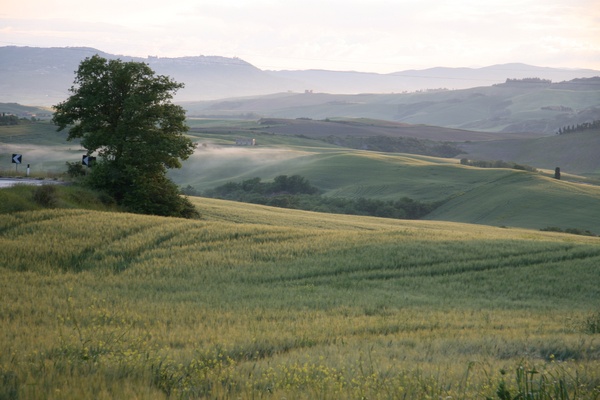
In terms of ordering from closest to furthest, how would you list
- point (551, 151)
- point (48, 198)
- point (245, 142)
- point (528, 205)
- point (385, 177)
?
point (48, 198) → point (528, 205) → point (385, 177) → point (245, 142) → point (551, 151)

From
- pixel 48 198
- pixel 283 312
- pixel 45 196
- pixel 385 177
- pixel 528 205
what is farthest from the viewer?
pixel 385 177

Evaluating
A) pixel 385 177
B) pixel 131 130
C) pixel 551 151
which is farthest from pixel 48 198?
pixel 551 151

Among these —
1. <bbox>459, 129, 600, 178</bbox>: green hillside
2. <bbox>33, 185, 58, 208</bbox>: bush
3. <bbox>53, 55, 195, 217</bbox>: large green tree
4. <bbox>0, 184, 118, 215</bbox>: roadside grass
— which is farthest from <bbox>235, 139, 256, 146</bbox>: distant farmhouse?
<bbox>33, 185, 58, 208</bbox>: bush

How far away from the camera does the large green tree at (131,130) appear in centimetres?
3459

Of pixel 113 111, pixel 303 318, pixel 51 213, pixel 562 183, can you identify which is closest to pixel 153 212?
pixel 113 111

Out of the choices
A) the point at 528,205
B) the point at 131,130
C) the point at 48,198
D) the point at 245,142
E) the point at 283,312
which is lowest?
the point at 528,205

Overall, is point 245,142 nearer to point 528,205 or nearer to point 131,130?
point 528,205

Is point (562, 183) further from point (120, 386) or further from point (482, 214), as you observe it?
point (120, 386)

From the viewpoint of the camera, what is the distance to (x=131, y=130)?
35750 millimetres

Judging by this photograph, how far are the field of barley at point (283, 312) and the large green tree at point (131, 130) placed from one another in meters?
7.65

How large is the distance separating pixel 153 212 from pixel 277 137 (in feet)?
416

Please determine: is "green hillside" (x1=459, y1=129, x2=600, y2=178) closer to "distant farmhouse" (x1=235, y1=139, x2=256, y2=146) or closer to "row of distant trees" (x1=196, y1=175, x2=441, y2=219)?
"distant farmhouse" (x1=235, y1=139, x2=256, y2=146)

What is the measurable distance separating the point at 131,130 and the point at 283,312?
23.4 metres

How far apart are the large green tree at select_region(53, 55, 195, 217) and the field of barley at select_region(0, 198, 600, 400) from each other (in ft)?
25.1
